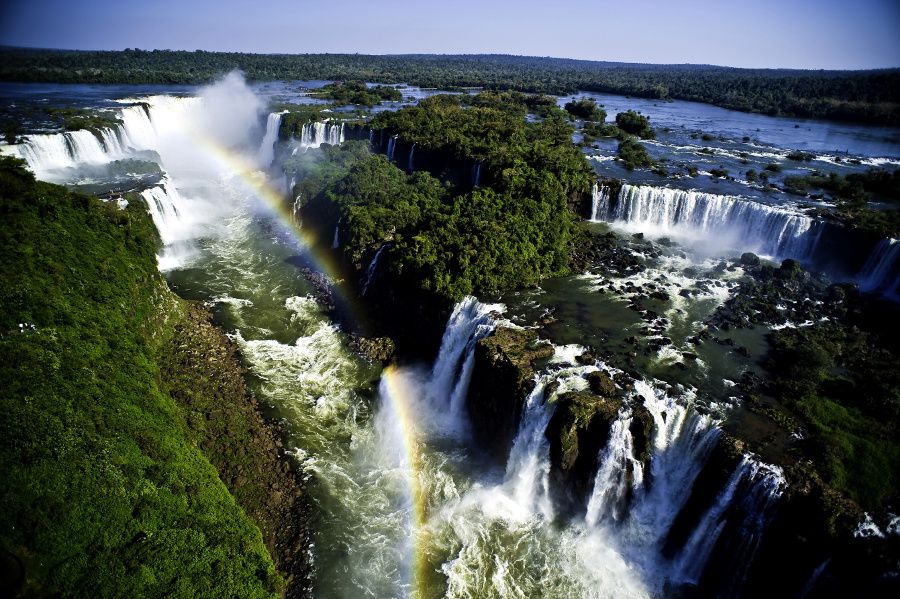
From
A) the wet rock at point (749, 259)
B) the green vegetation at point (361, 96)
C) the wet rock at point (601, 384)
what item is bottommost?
the wet rock at point (601, 384)

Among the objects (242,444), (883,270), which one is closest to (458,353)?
(242,444)

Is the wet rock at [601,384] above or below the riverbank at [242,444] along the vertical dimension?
above

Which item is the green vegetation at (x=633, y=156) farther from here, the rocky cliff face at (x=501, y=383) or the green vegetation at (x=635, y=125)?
the rocky cliff face at (x=501, y=383)

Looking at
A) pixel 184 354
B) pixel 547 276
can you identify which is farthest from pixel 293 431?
pixel 547 276

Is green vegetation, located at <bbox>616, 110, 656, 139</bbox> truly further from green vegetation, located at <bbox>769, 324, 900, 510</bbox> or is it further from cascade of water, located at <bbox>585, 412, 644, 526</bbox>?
cascade of water, located at <bbox>585, 412, 644, 526</bbox>

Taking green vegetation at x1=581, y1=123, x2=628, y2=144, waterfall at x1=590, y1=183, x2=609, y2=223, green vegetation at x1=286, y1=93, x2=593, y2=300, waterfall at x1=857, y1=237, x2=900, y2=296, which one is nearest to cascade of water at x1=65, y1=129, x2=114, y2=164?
green vegetation at x1=286, y1=93, x2=593, y2=300

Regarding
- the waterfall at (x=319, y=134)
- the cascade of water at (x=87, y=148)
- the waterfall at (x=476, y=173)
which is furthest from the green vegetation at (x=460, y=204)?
the cascade of water at (x=87, y=148)

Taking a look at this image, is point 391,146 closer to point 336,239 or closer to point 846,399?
point 336,239

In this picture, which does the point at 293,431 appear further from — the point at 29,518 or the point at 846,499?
the point at 846,499
